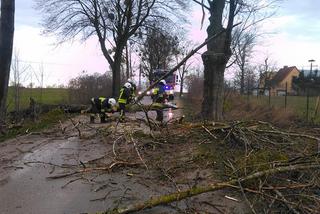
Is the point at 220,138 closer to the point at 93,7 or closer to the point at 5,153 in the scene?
the point at 5,153

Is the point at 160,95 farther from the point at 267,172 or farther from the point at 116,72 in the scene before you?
the point at 116,72

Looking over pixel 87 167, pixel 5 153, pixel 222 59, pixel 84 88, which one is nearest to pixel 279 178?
pixel 87 167

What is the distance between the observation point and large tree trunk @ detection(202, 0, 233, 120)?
44.4 ft

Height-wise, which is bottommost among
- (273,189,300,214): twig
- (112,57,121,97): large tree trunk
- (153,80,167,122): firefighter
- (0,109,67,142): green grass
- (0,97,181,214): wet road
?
(0,97,181,214): wet road

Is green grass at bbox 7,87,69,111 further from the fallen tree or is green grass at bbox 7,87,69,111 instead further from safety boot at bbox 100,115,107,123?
the fallen tree

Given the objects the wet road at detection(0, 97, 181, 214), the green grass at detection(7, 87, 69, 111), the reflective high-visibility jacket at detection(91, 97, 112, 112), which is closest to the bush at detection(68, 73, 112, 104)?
the green grass at detection(7, 87, 69, 111)

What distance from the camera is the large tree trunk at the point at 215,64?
533 inches

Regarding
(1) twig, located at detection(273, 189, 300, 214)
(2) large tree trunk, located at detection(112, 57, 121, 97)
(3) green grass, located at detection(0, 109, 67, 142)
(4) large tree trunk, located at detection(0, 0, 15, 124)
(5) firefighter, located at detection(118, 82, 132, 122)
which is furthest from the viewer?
(2) large tree trunk, located at detection(112, 57, 121, 97)

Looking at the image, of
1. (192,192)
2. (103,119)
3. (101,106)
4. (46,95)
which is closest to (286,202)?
(192,192)

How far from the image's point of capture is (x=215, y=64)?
1362cm

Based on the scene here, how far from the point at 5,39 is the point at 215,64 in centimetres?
650

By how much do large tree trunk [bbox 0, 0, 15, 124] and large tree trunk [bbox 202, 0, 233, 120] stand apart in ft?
20.2

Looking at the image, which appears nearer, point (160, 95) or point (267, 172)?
point (267, 172)

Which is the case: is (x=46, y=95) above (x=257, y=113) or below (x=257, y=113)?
above
